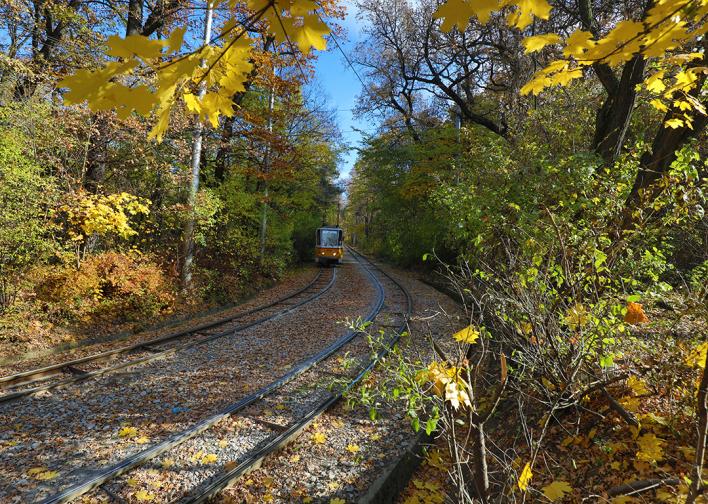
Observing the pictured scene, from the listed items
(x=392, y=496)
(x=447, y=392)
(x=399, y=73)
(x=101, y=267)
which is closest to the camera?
(x=447, y=392)

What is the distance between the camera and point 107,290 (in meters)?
8.77

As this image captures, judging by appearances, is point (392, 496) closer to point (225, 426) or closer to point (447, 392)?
point (225, 426)

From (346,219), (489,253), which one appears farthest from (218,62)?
(346,219)

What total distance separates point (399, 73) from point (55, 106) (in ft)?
49.6

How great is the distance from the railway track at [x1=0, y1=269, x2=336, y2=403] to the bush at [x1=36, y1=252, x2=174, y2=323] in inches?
63.9

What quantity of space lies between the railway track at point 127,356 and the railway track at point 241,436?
248 centimetres

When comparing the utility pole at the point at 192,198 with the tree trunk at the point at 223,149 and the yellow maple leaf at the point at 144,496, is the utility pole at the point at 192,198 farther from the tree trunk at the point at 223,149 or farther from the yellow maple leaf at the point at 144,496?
the yellow maple leaf at the point at 144,496

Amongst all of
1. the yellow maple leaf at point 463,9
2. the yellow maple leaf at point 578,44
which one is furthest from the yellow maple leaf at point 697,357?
the yellow maple leaf at point 463,9

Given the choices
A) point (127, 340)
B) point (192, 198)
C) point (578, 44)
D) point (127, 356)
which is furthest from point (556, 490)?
point (192, 198)

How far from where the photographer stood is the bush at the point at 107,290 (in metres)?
7.84

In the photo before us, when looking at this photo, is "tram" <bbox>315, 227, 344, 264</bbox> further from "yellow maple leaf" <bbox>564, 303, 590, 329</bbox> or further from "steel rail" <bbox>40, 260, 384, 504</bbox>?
"yellow maple leaf" <bbox>564, 303, 590, 329</bbox>

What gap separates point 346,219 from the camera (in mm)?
68062

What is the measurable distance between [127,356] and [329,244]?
17.8 metres

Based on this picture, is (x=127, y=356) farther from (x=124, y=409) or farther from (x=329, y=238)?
(x=329, y=238)
